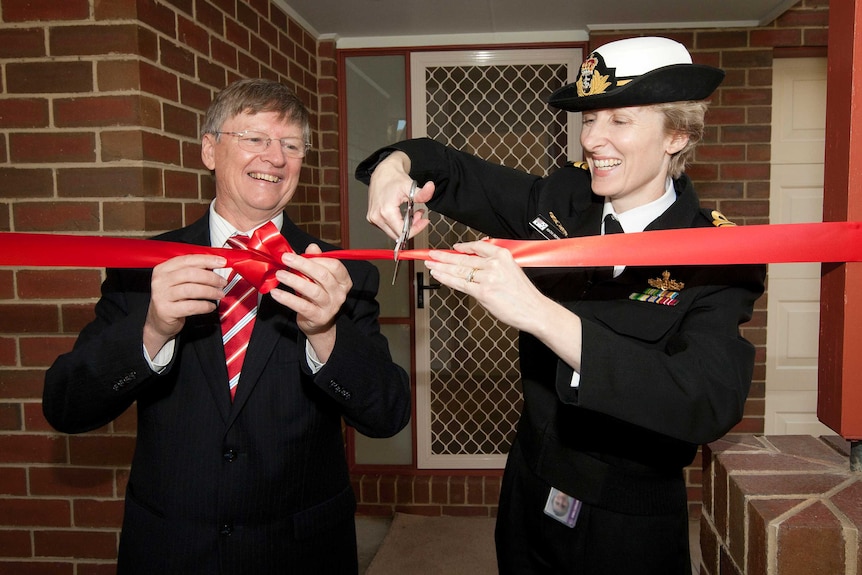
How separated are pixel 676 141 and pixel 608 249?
414 millimetres

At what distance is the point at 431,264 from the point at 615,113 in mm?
672

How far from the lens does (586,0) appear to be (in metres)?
3.55

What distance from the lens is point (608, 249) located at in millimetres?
1258

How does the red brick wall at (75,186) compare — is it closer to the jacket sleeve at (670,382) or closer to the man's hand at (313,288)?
the man's hand at (313,288)

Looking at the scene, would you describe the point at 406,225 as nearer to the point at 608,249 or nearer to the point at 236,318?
the point at 608,249

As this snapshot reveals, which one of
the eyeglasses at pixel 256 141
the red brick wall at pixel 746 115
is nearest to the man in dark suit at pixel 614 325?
the eyeglasses at pixel 256 141

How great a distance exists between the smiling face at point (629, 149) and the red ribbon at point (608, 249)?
0.25 metres

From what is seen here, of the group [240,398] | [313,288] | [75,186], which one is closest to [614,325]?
[313,288]

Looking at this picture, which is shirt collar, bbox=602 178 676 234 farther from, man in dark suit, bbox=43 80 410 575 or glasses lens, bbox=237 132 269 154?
glasses lens, bbox=237 132 269 154

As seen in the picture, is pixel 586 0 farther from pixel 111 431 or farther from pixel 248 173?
pixel 111 431

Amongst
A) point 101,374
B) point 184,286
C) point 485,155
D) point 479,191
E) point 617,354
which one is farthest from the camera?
point 485,155

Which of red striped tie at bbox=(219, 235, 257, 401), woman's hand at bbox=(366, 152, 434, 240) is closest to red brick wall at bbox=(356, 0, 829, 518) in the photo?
woman's hand at bbox=(366, 152, 434, 240)

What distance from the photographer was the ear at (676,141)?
1.48 metres

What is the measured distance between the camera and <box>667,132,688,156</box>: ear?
1.48m
